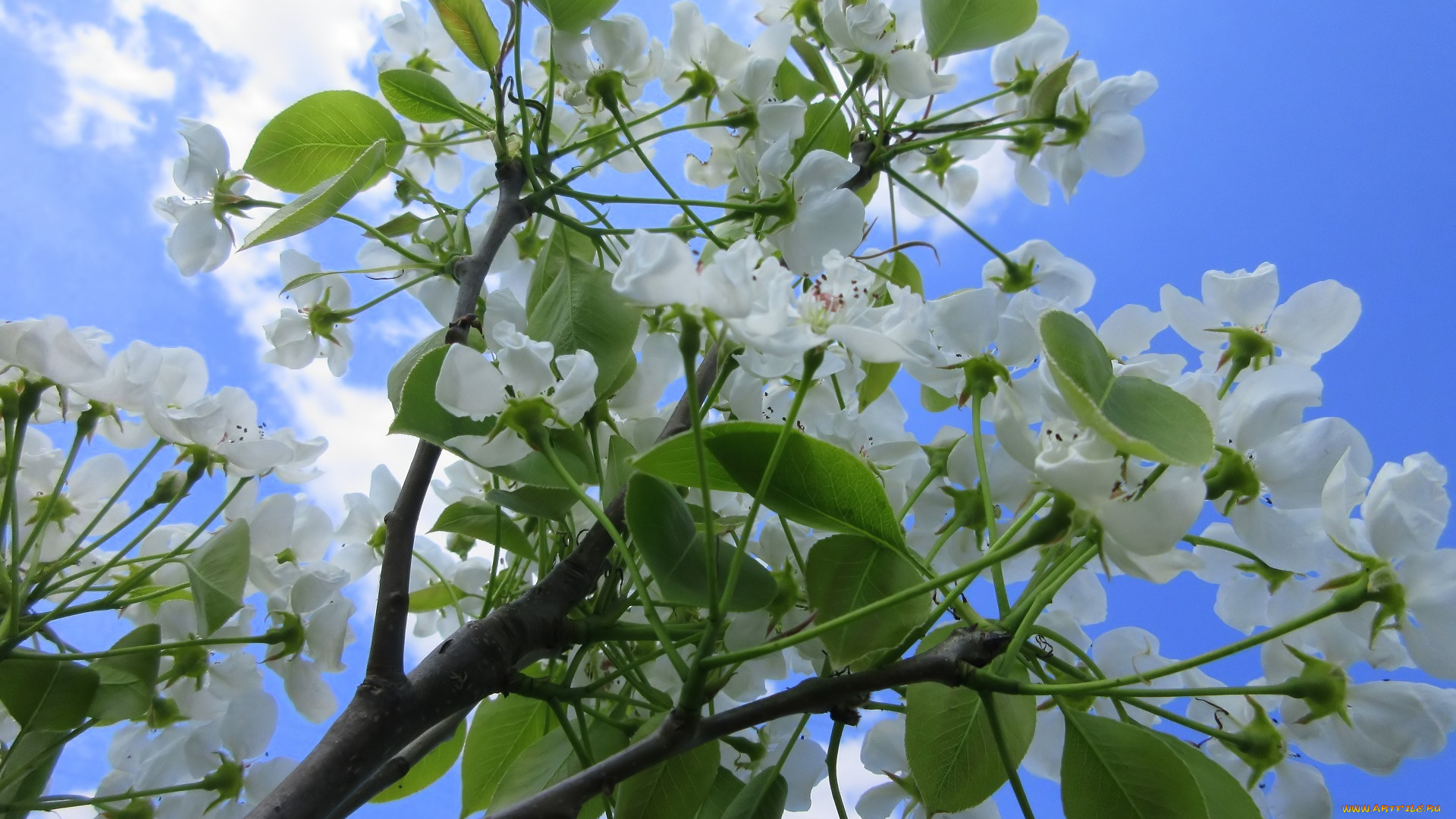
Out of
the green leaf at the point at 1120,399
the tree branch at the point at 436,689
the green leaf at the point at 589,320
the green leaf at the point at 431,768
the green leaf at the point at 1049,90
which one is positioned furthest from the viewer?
the green leaf at the point at 1049,90

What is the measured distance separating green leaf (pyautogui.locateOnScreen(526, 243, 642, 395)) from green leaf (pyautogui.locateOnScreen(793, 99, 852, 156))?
0.79 ft

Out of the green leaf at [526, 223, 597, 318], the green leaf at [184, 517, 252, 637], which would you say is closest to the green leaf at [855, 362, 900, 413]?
the green leaf at [526, 223, 597, 318]

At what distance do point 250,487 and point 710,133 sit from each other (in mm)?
488

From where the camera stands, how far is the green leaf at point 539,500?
1.73 ft

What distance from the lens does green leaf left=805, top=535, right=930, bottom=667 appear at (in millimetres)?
464

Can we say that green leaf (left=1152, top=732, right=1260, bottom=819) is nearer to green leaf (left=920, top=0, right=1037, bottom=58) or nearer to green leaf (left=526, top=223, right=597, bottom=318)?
green leaf (left=526, top=223, right=597, bottom=318)

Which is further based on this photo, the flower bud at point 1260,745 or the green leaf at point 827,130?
the green leaf at point 827,130

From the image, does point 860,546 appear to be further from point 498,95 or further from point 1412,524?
point 498,95

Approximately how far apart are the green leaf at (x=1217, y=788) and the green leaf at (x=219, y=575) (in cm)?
50

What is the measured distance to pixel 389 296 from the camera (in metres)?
0.73

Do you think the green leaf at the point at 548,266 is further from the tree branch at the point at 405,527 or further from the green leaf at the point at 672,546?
the green leaf at the point at 672,546

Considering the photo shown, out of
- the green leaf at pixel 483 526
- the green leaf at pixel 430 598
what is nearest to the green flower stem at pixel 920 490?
the green leaf at pixel 483 526

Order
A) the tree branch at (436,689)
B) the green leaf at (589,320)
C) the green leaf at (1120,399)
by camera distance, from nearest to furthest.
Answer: the green leaf at (1120,399), the tree branch at (436,689), the green leaf at (589,320)

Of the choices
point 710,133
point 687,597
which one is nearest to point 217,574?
point 687,597
